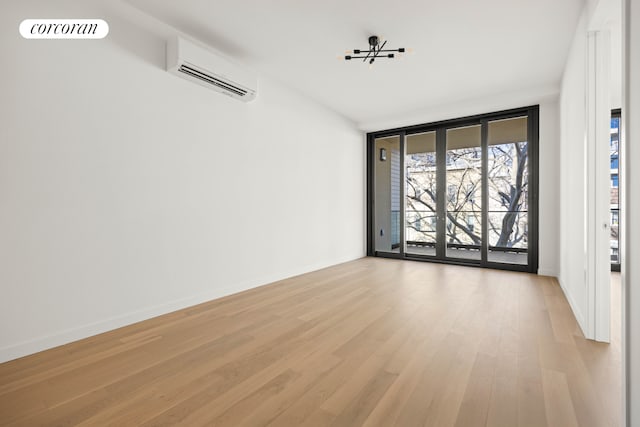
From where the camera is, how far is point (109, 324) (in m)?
2.42

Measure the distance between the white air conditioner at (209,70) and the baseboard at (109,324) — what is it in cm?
218

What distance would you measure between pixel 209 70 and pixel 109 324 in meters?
2.46

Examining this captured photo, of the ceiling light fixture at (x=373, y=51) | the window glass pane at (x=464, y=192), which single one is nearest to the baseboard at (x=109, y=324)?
the ceiling light fixture at (x=373, y=51)

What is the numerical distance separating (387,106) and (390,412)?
4.65 m

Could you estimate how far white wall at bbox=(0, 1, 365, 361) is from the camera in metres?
2.04

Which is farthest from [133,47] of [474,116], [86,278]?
[474,116]

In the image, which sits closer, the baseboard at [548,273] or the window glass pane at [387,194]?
the baseboard at [548,273]

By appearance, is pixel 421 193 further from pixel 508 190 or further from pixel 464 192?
pixel 508 190

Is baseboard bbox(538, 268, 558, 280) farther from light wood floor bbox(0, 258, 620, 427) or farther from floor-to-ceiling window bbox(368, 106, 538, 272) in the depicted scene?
light wood floor bbox(0, 258, 620, 427)

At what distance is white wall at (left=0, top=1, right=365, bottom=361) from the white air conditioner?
4.7 inches

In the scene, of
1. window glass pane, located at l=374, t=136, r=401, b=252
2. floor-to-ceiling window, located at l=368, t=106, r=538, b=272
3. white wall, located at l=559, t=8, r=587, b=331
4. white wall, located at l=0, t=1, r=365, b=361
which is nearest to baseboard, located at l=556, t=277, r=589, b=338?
white wall, located at l=559, t=8, r=587, b=331

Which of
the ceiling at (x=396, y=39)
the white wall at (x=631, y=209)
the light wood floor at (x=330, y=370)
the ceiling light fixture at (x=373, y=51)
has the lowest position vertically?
the light wood floor at (x=330, y=370)

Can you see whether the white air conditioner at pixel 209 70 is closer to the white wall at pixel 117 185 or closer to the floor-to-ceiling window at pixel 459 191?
the white wall at pixel 117 185

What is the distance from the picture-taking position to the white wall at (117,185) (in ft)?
6.69
